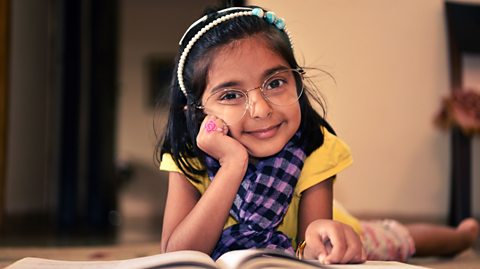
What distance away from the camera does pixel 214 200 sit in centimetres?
83

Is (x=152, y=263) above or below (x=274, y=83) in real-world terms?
below

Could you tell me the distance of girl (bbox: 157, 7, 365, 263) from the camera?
0.85 m

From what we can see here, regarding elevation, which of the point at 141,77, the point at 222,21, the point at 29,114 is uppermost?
the point at 222,21

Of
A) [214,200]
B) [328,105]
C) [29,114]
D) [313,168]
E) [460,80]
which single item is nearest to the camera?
[214,200]

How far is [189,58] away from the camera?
907 mm

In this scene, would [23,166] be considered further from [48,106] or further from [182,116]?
[182,116]

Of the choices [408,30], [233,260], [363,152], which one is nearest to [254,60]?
[233,260]

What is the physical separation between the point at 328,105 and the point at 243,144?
73 cm

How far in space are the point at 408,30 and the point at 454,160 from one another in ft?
1.85

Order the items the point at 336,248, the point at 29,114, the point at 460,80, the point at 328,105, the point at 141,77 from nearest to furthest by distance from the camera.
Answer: the point at 336,248 → the point at 328,105 → the point at 460,80 → the point at 29,114 → the point at 141,77

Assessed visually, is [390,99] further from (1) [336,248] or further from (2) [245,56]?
(1) [336,248]

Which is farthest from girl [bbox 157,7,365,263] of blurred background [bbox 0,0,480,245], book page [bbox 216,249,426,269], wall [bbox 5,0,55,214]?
wall [bbox 5,0,55,214]

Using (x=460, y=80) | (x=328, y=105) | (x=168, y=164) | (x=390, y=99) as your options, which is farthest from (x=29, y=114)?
(x=168, y=164)

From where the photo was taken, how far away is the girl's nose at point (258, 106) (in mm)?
832
